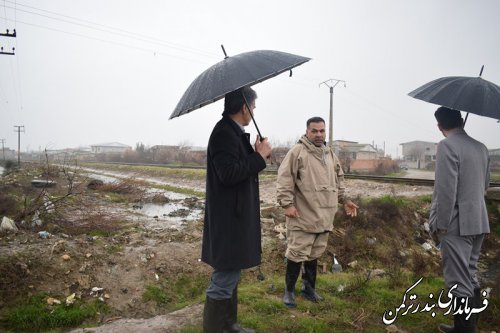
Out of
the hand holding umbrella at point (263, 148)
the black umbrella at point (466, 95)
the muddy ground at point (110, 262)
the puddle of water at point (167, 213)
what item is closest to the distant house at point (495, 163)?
the puddle of water at point (167, 213)

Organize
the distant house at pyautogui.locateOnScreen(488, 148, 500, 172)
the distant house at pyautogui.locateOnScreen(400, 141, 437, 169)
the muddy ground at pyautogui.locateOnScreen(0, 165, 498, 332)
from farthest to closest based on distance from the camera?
1. the distant house at pyautogui.locateOnScreen(400, 141, 437, 169)
2. the distant house at pyautogui.locateOnScreen(488, 148, 500, 172)
3. the muddy ground at pyautogui.locateOnScreen(0, 165, 498, 332)

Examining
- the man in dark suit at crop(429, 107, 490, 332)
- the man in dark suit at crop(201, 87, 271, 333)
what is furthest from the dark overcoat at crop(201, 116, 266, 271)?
the man in dark suit at crop(429, 107, 490, 332)

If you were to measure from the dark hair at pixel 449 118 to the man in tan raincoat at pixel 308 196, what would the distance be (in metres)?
1.16

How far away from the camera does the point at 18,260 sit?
456 cm

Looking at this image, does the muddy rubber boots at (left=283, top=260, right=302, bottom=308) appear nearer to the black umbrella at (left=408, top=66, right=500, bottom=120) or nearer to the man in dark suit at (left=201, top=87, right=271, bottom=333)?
the man in dark suit at (left=201, top=87, right=271, bottom=333)

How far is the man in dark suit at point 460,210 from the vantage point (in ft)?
8.98

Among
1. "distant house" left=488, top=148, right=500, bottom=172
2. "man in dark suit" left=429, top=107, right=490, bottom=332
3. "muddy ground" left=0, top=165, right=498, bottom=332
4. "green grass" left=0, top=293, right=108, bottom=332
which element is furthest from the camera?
"distant house" left=488, top=148, right=500, bottom=172

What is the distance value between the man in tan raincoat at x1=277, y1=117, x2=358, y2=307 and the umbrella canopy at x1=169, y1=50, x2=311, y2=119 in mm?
1154

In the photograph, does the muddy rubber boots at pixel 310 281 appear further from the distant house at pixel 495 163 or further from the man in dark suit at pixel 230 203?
the distant house at pixel 495 163

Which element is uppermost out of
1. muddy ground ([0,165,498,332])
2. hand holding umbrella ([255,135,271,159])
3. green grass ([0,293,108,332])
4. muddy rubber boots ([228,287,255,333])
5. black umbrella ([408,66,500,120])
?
black umbrella ([408,66,500,120])

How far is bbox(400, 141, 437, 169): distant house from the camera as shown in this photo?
50.6 m

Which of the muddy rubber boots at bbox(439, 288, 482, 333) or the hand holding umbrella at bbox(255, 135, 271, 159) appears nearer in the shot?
the hand holding umbrella at bbox(255, 135, 271, 159)

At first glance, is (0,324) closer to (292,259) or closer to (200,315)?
(200,315)

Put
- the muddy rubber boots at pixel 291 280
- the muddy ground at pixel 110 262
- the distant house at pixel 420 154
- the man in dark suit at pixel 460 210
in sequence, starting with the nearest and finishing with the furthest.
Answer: the man in dark suit at pixel 460 210 < the muddy rubber boots at pixel 291 280 < the muddy ground at pixel 110 262 < the distant house at pixel 420 154
